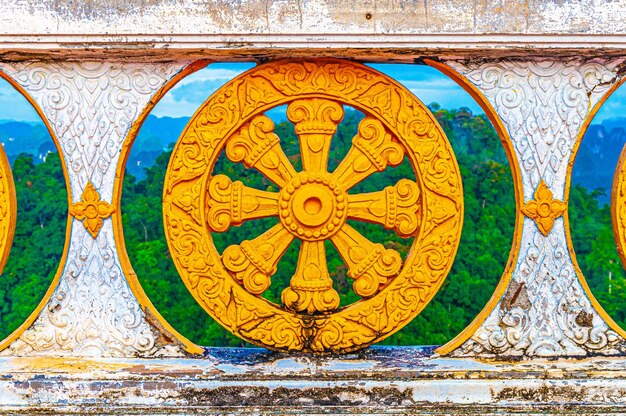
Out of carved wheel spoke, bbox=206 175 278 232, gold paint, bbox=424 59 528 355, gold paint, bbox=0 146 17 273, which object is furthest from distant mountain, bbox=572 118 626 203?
gold paint, bbox=0 146 17 273

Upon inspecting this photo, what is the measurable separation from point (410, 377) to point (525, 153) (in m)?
0.99

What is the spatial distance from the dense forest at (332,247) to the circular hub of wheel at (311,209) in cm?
412

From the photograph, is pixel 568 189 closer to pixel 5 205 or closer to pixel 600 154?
pixel 5 205

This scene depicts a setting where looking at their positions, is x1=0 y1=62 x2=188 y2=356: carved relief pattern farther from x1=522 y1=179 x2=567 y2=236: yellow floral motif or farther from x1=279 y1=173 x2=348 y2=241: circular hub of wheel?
x1=522 y1=179 x2=567 y2=236: yellow floral motif

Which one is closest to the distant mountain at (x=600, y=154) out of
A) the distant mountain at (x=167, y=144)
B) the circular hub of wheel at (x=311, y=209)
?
the distant mountain at (x=167, y=144)

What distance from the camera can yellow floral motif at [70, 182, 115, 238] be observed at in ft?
13.0

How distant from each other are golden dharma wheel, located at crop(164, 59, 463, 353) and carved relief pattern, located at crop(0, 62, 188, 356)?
0.24 meters

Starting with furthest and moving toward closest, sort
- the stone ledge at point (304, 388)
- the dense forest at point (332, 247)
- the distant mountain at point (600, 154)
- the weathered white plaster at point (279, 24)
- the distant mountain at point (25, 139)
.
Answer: the distant mountain at point (25, 139), the distant mountain at point (600, 154), the dense forest at point (332, 247), the stone ledge at point (304, 388), the weathered white plaster at point (279, 24)

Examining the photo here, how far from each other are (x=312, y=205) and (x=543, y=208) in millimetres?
912

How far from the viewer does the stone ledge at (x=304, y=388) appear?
389cm

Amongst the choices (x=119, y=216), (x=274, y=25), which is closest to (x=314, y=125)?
(x=274, y=25)

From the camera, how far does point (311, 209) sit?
398 cm

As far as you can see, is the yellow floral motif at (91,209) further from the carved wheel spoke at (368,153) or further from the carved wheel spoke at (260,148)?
the carved wheel spoke at (368,153)

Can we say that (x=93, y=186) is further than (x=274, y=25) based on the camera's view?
Yes
